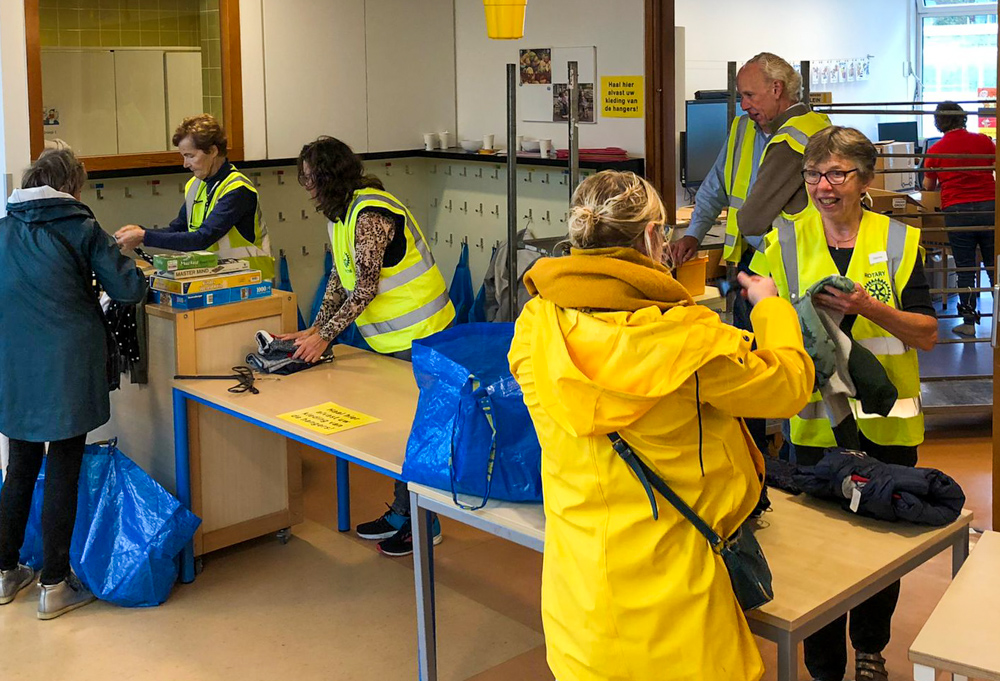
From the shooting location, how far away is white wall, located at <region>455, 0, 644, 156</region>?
588cm

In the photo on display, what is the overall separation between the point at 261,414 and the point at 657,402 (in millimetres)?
1818

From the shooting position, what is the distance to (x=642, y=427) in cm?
204

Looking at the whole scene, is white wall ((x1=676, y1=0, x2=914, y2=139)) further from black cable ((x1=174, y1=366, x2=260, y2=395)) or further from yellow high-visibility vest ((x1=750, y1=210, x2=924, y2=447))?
yellow high-visibility vest ((x1=750, y1=210, x2=924, y2=447))

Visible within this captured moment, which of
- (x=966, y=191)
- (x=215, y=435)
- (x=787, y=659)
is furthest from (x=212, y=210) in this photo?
(x=966, y=191)

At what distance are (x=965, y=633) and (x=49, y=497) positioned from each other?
2959 millimetres

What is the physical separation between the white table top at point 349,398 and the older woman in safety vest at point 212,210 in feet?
2.65

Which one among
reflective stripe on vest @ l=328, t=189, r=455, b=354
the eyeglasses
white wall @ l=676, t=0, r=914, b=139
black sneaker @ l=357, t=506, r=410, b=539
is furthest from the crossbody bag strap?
white wall @ l=676, t=0, r=914, b=139

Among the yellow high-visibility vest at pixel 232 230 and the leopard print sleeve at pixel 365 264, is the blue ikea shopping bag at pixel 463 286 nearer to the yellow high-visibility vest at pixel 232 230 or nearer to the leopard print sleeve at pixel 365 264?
the yellow high-visibility vest at pixel 232 230

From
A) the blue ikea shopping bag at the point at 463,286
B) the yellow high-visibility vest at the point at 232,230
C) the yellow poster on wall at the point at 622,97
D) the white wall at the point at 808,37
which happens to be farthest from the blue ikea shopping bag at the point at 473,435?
the white wall at the point at 808,37

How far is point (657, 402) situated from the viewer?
2.02m

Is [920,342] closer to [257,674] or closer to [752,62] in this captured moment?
[752,62]

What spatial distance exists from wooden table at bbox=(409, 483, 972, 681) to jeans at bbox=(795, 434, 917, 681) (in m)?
0.32

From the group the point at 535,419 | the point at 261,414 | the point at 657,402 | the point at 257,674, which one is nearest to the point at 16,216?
the point at 261,414

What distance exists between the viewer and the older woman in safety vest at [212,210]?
4.64m
